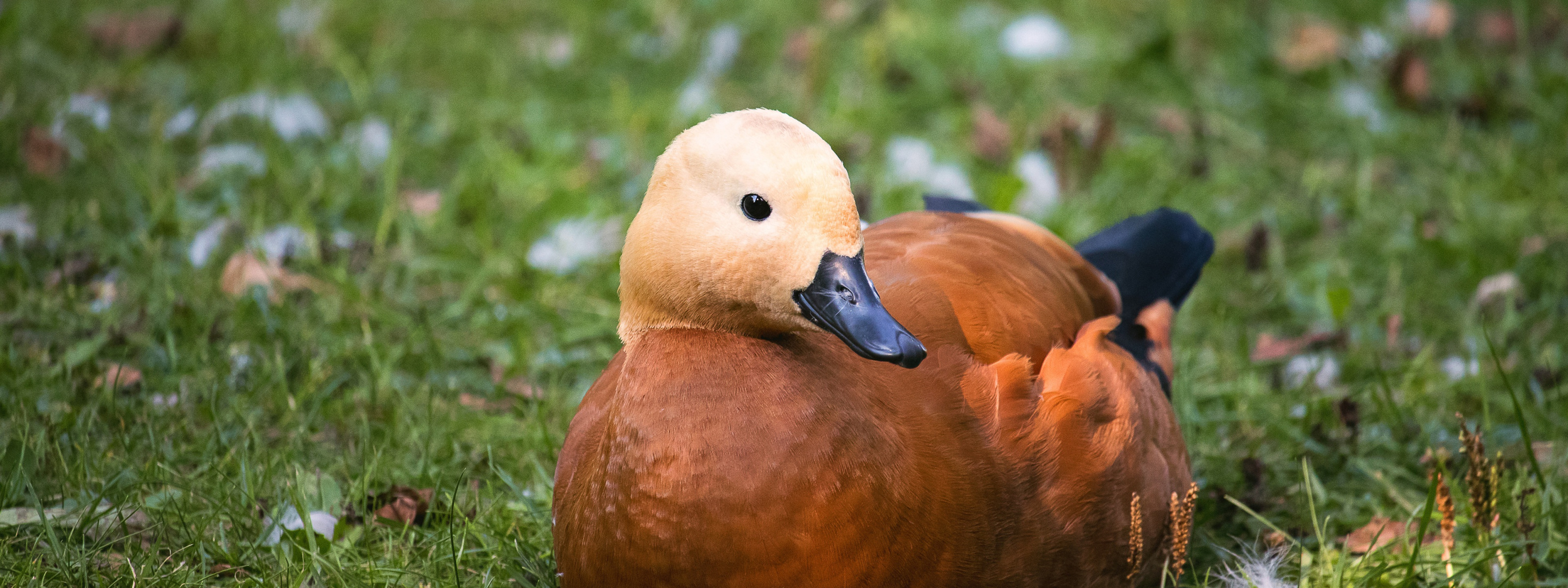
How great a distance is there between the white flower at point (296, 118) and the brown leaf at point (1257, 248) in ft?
9.16

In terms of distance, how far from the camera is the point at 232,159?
392 centimetres

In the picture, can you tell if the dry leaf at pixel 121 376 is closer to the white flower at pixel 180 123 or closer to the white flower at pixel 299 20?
the white flower at pixel 180 123

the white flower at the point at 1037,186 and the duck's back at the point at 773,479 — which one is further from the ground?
the duck's back at the point at 773,479

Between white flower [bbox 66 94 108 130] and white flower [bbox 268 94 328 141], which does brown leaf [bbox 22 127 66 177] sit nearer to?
white flower [bbox 66 94 108 130]

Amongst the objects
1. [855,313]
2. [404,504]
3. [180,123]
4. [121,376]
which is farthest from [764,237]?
[180,123]

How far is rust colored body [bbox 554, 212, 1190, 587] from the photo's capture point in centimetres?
179

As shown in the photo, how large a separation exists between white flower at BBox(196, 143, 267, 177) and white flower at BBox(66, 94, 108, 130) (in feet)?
0.93

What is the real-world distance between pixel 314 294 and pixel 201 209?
0.62 metres

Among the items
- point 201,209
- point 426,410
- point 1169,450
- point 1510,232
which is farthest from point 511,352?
point 1510,232

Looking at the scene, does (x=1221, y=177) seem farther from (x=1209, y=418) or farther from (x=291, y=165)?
(x=291, y=165)

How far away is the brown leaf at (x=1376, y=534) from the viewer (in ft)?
8.13

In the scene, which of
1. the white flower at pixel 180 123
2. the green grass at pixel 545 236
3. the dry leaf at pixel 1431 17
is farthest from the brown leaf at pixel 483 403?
the dry leaf at pixel 1431 17

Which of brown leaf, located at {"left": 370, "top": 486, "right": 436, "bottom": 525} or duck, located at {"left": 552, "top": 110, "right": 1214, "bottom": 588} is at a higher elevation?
duck, located at {"left": 552, "top": 110, "right": 1214, "bottom": 588}

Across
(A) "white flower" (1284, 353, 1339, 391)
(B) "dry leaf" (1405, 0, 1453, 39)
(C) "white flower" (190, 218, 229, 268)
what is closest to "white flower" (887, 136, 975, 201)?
(A) "white flower" (1284, 353, 1339, 391)
